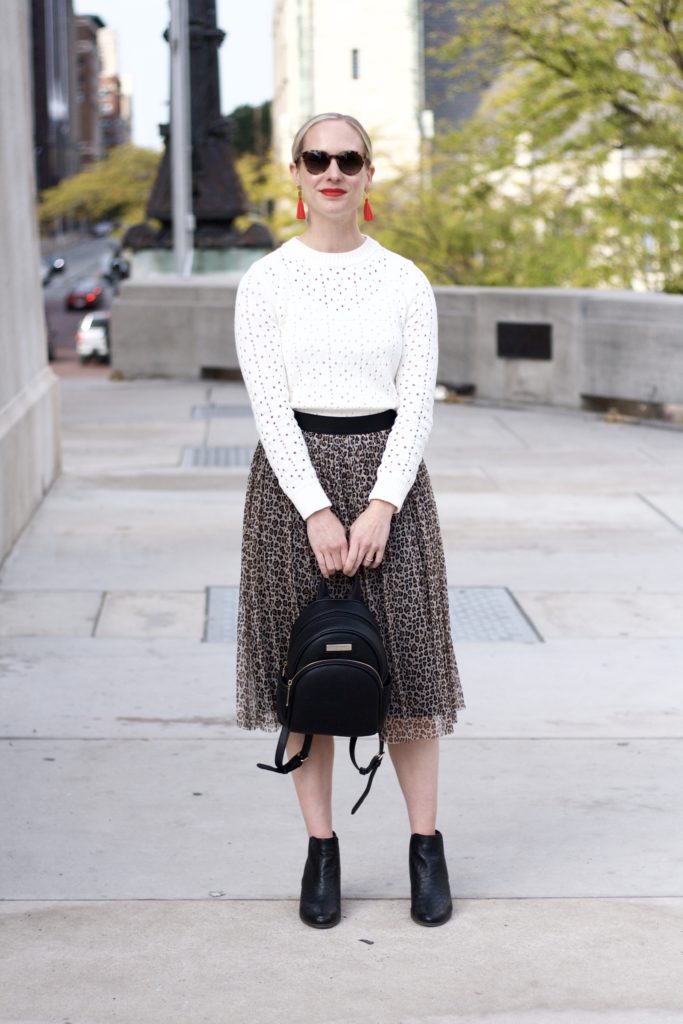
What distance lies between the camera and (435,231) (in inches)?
→ 790

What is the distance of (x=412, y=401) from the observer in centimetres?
381

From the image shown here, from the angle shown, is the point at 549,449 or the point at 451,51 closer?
the point at 549,449

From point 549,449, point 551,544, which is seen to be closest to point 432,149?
point 549,449

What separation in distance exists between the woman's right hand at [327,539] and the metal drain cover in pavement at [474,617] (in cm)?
301

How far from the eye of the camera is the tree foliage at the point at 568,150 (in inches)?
618

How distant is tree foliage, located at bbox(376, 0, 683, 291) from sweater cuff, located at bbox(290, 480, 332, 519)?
12.2 m

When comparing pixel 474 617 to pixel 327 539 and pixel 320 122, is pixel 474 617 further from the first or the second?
pixel 320 122

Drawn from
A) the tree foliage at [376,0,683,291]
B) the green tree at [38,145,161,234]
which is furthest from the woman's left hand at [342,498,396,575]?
the green tree at [38,145,161,234]

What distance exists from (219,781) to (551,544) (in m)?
3.94

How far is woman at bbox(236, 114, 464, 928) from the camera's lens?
147 inches

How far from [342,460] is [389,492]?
154 mm

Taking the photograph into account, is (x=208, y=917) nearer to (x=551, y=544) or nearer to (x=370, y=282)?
(x=370, y=282)

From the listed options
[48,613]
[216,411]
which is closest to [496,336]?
[216,411]

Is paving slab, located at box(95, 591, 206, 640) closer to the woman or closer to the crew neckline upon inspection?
the woman
